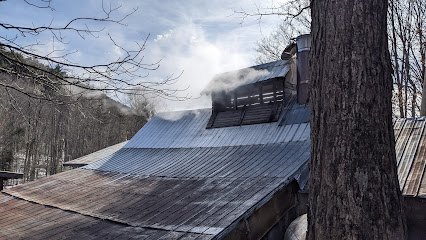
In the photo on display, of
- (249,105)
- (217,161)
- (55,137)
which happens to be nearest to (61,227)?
(217,161)

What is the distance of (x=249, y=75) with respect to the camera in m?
12.6

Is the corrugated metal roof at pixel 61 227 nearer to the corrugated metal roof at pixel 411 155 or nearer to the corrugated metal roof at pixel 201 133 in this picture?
the corrugated metal roof at pixel 411 155

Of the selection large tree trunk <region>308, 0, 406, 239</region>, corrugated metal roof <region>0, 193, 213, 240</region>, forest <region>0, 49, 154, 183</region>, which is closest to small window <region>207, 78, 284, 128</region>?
corrugated metal roof <region>0, 193, 213, 240</region>

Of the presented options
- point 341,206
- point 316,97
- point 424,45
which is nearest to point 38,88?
point 316,97

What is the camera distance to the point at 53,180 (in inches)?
438

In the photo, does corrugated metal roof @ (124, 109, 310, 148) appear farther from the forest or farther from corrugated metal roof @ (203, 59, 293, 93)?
the forest

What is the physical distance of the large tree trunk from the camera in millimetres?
2986

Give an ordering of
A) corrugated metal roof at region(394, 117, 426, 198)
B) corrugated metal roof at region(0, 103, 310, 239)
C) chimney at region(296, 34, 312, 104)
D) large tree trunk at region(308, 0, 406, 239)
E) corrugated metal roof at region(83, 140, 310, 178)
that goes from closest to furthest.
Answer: large tree trunk at region(308, 0, 406, 239) → corrugated metal roof at region(394, 117, 426, 198) → corrugated metal roof at region(0, 103, 310, 239) → corrugated metal roof at region(83, 140, 310, 178) → chimney at region(296, 34, 312, 104)

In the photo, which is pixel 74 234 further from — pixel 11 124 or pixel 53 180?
pixel 11 124

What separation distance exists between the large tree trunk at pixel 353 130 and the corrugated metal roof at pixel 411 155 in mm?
3383

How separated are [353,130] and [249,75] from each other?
969 centimetres

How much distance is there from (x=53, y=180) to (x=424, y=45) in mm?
17769

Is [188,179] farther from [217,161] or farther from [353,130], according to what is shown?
[353,130]

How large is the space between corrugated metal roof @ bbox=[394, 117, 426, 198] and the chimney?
9.44ft
